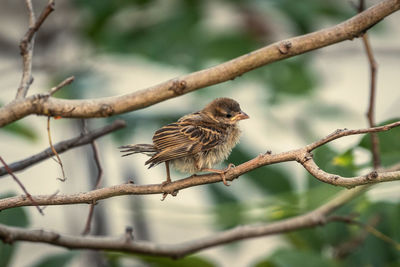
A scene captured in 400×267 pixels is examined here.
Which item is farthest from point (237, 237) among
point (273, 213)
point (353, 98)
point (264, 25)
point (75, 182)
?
point (353, 98)

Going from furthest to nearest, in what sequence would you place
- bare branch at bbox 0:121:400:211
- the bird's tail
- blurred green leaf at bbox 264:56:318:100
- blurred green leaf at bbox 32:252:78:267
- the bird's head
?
1. blurred green leaf at bbox 264:56:318:100
2. blurred green leaf at bbox 32:252:78:267
3. the bird's head
4. the bird's tail
5. bare branch at bbox 0:121:400:211

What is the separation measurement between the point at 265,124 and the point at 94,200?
2.74 meters

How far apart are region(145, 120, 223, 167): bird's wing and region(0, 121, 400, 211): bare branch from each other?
9.7 inches

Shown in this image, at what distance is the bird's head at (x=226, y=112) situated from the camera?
7.42 feet

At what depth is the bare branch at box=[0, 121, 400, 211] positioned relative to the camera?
4.26 feet

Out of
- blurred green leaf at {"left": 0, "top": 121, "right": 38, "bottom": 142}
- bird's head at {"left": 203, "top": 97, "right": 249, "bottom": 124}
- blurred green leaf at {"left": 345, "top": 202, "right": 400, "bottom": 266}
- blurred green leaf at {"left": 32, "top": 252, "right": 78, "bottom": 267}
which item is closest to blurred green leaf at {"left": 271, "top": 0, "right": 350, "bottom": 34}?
bird's head at {"left": 203, "top": 97, "right": 249, "bottom": 124}

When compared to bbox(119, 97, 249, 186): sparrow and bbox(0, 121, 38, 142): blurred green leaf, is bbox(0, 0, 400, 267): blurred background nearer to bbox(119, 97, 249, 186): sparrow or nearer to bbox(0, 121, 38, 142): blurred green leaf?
bbox(0, 121, 38, 142): blurred green leaf

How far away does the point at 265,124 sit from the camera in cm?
407

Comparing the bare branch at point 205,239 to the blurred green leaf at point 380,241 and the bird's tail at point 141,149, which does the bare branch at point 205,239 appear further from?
the bird's tail at point 141,149

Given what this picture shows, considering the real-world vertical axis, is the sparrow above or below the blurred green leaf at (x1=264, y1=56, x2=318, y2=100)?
below

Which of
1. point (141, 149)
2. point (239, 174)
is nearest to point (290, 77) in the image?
point (141, 149)

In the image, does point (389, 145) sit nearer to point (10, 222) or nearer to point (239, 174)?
point (239, 174)

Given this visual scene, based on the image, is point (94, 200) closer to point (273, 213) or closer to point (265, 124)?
point (273, 213)

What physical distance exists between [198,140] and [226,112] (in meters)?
0.27
